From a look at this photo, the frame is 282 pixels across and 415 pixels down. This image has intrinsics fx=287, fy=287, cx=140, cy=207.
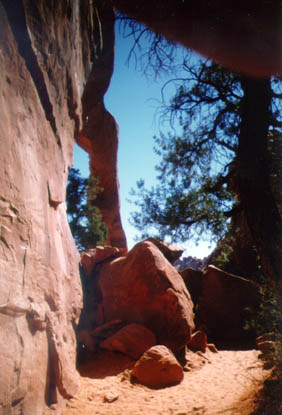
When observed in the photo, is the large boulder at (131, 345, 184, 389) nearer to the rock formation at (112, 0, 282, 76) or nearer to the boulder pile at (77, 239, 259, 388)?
the boulder pile at (77, 239, 259, 388)

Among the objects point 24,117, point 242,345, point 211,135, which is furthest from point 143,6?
point 242,345

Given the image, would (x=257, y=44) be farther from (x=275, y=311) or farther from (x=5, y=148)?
(x=5, y=148)

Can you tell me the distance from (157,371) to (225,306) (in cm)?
518

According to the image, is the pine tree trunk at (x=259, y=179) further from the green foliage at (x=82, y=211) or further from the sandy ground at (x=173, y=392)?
the green foliage at (x=82, y=211)

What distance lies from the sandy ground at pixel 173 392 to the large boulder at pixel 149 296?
967 millimetres

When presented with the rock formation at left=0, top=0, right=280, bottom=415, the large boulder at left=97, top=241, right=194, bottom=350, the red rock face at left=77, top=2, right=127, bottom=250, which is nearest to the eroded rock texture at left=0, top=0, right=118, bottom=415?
the rock formation at left=0, top=0, right=280, bottom=415

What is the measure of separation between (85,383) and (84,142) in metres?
13.6

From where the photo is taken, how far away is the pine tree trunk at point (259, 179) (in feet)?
16.5

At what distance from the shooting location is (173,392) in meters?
5.36

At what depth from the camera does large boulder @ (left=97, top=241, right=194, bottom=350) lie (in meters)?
7.38

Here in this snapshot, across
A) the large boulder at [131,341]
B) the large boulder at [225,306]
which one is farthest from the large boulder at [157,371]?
the large boulder at [225,306]

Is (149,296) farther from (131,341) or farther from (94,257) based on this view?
(94,257)

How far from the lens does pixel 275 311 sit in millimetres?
4016

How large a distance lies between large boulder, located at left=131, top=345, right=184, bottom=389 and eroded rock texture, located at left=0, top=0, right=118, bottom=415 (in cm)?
186
